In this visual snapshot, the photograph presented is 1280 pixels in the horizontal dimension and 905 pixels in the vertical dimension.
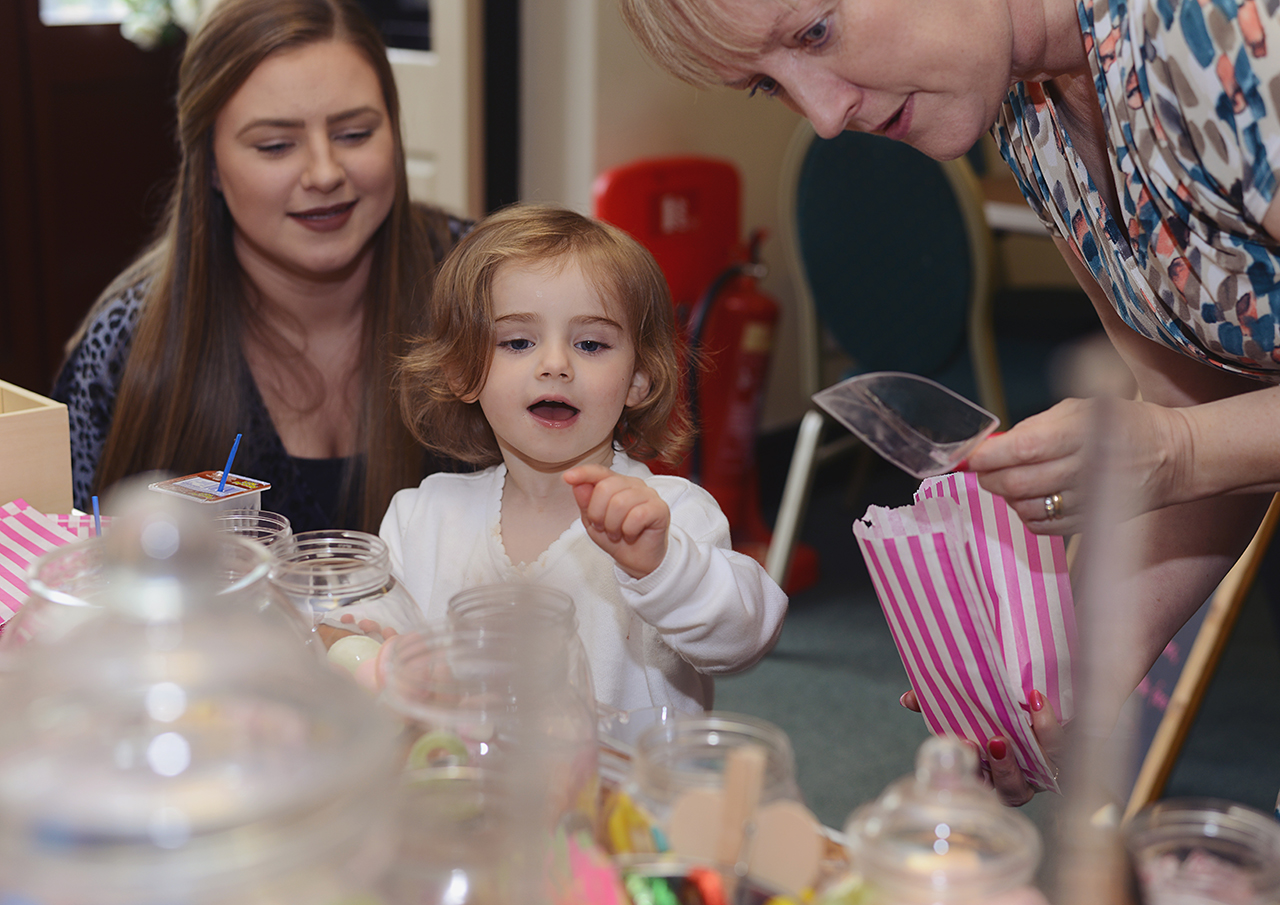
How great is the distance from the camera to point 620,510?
103 cm

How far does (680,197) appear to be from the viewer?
3.43 metres

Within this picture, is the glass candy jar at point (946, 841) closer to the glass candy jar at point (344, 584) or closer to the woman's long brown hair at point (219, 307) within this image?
the glass candy jar at point (344, 584)

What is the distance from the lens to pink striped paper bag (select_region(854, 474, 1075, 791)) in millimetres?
1064

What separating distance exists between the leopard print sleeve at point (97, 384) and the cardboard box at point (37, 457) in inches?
20.2

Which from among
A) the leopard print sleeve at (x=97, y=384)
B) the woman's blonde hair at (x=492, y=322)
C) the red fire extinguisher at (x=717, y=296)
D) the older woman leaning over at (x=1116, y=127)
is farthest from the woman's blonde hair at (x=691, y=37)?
the red fire extinguisher at (x=717, y=296)

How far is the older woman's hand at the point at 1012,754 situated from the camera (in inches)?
42.5

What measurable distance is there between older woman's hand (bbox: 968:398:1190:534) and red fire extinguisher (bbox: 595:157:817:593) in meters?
2.18

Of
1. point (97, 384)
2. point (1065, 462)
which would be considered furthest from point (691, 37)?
point (97, 384)

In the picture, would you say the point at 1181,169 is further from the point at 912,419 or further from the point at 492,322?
the point at 492,322

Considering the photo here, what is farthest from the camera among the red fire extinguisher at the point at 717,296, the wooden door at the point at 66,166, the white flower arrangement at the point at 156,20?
the white flower arrangement at the point at 156,20

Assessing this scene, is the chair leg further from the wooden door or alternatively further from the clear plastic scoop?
the wooden door

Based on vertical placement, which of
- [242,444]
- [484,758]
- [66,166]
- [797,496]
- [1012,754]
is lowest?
[797,496]

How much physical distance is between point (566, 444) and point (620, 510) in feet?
0.89

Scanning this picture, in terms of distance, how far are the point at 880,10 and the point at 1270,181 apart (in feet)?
1.08
